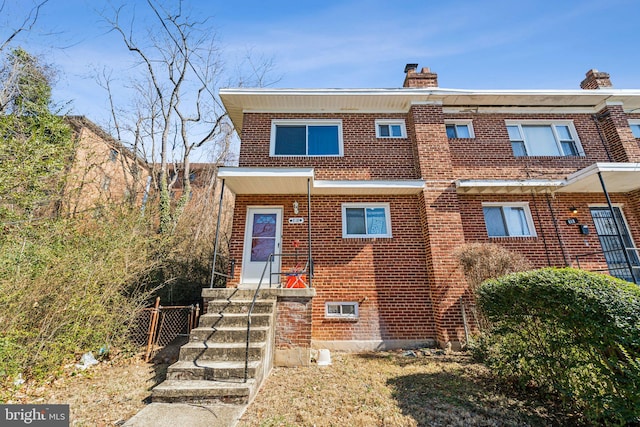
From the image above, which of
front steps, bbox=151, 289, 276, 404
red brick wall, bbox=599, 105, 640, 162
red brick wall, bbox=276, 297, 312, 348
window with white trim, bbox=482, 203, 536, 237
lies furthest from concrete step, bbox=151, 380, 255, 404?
red brick wall, bbox=599, 105, 640, 162

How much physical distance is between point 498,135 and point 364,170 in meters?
4.82

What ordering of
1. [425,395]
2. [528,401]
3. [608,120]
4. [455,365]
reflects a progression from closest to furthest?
1. [528,401]
2. [425,395]
3. [455,365]
4. [608,120]

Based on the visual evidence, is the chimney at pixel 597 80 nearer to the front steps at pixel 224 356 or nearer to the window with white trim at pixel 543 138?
the window with white trim at pixel 543 138

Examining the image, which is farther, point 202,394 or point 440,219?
point 440,219

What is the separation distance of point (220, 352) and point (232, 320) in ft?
2.23

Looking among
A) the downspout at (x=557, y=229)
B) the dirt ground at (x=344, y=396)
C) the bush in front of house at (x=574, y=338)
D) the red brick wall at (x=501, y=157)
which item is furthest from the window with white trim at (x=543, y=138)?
the dirt ground at (x=344, y=396)

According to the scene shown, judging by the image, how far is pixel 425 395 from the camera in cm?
381

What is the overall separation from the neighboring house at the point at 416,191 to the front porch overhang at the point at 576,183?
41 millimetres

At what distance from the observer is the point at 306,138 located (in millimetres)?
8352

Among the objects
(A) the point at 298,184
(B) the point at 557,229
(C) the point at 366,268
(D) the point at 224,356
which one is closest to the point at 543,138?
(B) the point at 557,229

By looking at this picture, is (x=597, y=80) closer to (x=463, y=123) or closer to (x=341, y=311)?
(x=463, y=123)

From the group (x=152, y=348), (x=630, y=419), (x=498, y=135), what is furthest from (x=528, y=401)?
(x=498, y=135)

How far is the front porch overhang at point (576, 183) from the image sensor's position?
674 centimetres

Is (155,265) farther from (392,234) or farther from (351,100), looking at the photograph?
(351,100)
